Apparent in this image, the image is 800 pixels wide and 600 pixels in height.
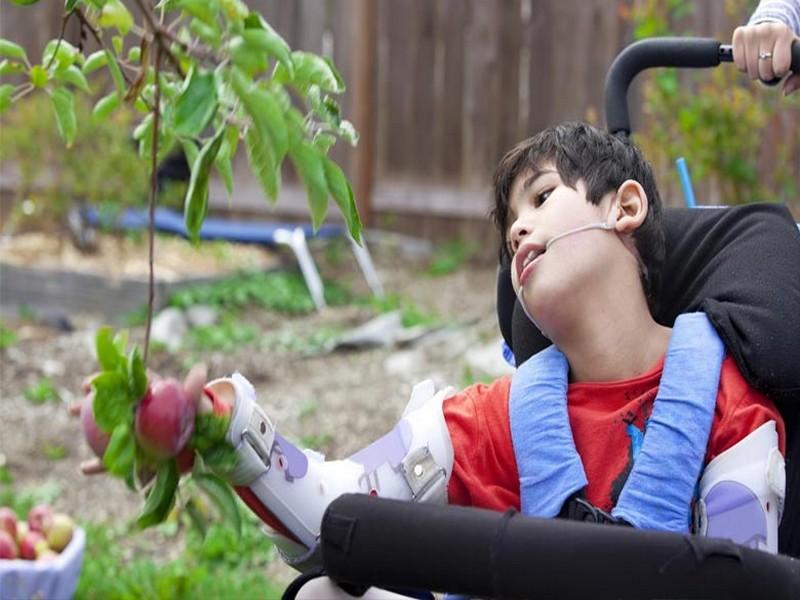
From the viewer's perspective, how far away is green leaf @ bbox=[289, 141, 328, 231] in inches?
47.8

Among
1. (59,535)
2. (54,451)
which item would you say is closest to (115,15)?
(59,535)

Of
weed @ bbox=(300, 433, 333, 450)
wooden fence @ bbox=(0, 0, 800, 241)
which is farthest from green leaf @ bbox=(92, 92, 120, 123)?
wooden fence @ bbox=(0, 0, 800, 241)

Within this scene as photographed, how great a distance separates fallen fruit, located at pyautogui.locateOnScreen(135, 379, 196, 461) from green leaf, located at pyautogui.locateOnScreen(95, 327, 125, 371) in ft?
0.15

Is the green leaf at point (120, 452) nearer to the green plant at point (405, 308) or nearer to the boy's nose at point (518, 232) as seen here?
the boy's nose at point (518, 232)

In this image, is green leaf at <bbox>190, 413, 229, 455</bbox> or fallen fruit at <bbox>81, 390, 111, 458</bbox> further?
green leaf at <bbox>190, 413, 229, 455</bbox>

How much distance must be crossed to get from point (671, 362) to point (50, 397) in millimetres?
4103

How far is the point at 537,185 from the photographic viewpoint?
2.06 m

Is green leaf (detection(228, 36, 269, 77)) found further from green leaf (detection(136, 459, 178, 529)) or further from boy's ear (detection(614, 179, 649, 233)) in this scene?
boy's ear (detection(614, 179, 649, 233))

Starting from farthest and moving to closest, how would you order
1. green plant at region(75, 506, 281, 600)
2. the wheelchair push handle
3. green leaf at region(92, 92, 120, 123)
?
1. green plant at region(75, 506, 281, 600)
2. the wheelchair push handle
3. green leaf at region(92, 92, 120, 123)

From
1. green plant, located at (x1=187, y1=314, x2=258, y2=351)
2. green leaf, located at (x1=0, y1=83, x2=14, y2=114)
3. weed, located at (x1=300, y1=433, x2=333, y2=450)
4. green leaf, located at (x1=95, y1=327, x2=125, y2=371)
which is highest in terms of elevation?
green leaf, located at (x1=0, y1=83, x2=14, y2=114)

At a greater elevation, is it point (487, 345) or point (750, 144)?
point (750, 144)

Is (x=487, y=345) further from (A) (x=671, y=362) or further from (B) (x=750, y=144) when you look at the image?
(A) (x=671, y=362)

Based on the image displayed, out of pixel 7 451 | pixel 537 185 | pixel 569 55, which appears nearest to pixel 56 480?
pixel 7 451

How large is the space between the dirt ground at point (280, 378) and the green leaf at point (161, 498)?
254 centimetres
